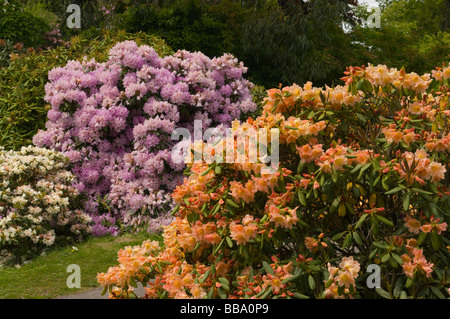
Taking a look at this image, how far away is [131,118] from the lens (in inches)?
308

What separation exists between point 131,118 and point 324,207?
16.5ft

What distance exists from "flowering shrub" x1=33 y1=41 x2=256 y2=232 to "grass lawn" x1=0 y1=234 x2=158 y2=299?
Result: 66cm

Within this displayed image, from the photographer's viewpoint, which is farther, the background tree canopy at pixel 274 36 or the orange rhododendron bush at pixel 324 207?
the background tree canopy at pixel 274 36

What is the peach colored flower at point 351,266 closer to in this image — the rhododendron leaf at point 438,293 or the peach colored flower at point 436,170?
the rhododendron leaf at point 438,293

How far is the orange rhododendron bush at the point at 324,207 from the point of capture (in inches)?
118

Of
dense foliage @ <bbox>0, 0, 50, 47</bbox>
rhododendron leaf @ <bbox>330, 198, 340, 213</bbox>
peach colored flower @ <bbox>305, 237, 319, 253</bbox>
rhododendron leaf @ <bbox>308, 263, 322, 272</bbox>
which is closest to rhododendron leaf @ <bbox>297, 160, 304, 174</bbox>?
rhododendron leaf @ <bbox>330, 198, 340, 213</bbox>

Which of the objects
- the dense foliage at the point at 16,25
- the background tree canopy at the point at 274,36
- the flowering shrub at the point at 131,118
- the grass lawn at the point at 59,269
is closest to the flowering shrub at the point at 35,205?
the grass lawn at the point at 59,269

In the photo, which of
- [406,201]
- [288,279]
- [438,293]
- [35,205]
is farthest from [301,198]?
[35,205]

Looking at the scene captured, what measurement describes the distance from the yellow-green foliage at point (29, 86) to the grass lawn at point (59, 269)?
2825mm

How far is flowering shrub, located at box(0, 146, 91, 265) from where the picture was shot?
20.3 ft

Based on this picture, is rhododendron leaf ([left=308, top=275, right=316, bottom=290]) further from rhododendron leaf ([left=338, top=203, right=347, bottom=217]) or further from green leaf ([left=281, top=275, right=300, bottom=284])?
rhododendron leaf ([left=338, top=203, right=347, bottom=217])

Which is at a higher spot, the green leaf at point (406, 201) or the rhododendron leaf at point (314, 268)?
the green leaf at point (406, 201)
